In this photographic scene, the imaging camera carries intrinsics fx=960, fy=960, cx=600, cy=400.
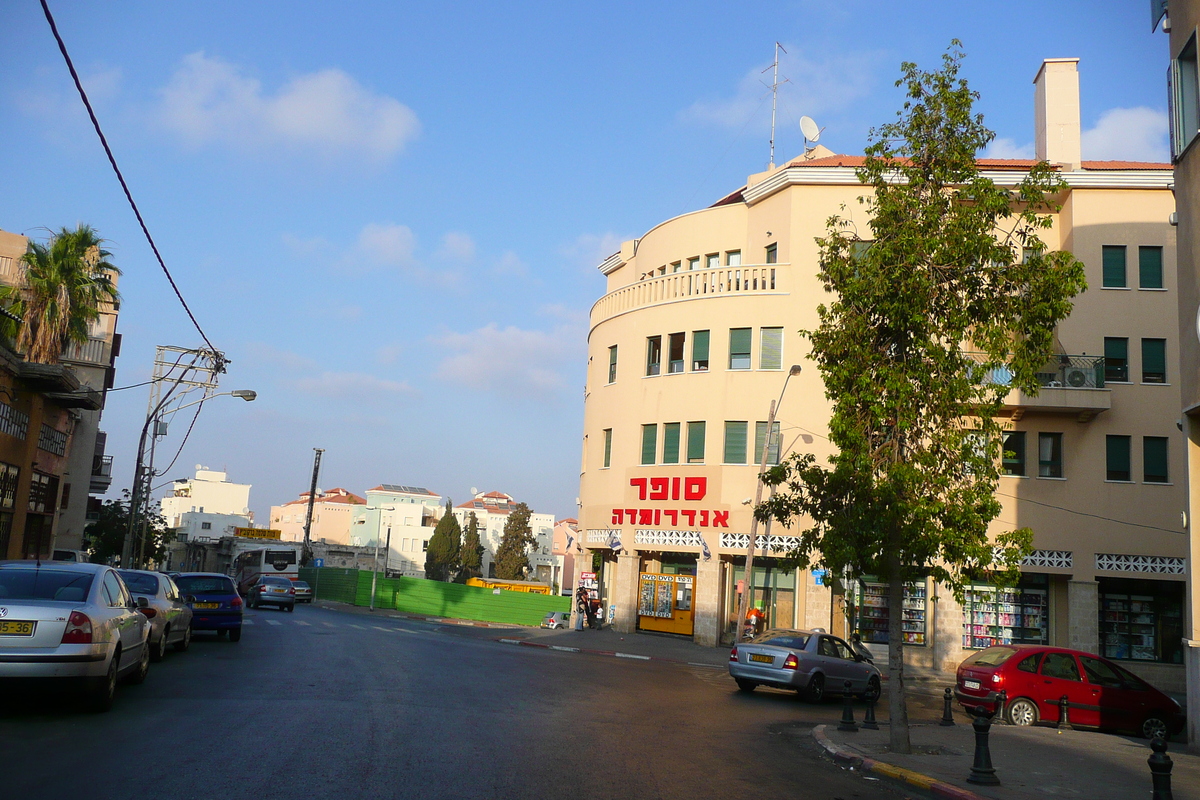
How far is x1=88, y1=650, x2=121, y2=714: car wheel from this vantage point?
1003cm

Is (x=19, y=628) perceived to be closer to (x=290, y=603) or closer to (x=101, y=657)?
(x=101, y=657)

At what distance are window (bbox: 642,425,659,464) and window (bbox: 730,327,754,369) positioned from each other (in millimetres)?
3932

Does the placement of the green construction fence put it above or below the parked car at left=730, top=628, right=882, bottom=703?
below

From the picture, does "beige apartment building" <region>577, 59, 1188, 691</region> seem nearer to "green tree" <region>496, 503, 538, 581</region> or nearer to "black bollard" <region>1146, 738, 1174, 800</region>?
"black bollard" <region>1146, 738, 1174, 800</region>

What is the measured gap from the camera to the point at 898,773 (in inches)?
404

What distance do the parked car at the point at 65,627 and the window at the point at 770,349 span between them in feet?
83.9

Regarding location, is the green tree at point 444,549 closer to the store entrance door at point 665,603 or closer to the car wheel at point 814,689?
the store entrance door at point 665,603

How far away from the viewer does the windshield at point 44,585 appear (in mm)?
10276

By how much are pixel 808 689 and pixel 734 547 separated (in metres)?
14.8

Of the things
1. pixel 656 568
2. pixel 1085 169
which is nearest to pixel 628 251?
pixel 656 568

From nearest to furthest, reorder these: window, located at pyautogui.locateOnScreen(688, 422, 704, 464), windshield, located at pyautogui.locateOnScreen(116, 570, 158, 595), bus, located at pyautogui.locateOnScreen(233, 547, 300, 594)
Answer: windshield, located at pyautogui.locateOnScreen(116, 570, 158, 595) → window, located at pyautogui.locateOnScreen(688, 422, 704, 464) → bus, located at pyautogui.locateOnScreen(233, 547, 300, 594)

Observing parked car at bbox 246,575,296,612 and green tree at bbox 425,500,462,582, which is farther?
green tree at bbox 425,500,462,582

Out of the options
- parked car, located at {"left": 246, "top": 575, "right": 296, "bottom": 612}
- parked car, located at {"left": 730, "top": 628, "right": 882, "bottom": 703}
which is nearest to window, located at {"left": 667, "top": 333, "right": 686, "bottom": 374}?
parked car, located at {"left": 730, "top": 628, "right": 882, "bottom": 703}

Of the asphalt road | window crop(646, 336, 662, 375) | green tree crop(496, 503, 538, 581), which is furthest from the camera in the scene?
green tree crop(496, 503, 538, 581)
